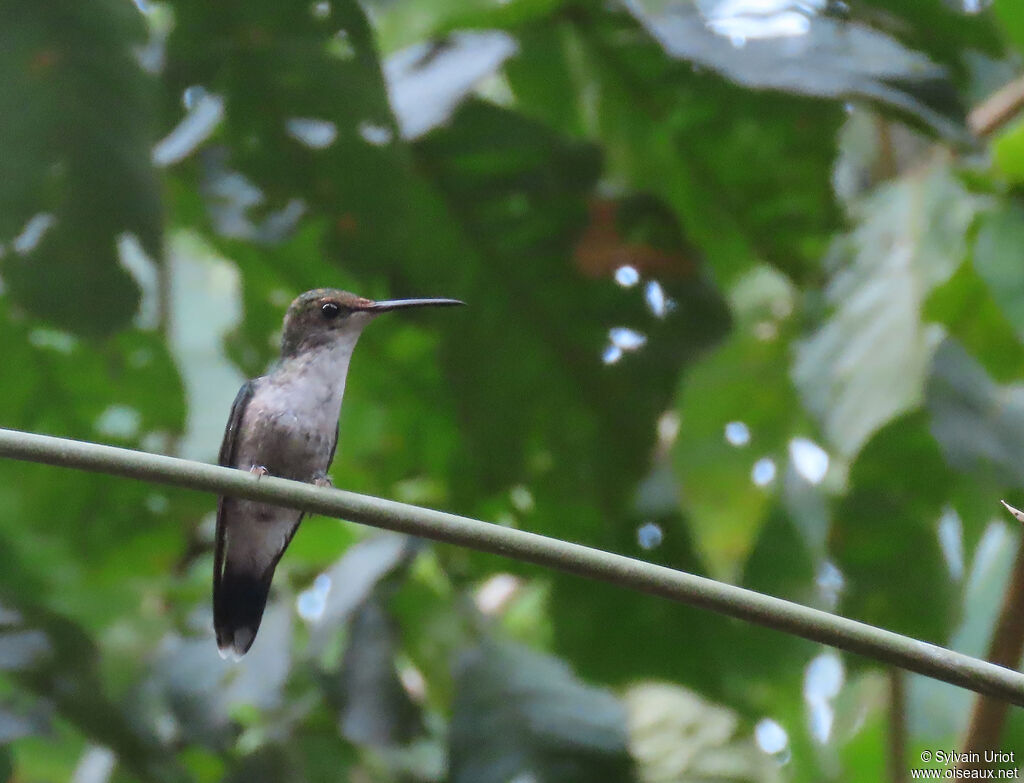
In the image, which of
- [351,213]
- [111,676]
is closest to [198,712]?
[111,676]

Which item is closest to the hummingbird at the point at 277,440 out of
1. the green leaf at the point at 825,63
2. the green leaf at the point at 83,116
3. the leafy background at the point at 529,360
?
the leafy background at the point at 529,360

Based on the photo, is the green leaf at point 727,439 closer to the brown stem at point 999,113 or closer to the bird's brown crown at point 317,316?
the brown stem at point 999,113

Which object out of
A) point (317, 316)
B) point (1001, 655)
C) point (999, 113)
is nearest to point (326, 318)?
point (317, 316)

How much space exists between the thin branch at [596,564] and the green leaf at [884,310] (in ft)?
5.30

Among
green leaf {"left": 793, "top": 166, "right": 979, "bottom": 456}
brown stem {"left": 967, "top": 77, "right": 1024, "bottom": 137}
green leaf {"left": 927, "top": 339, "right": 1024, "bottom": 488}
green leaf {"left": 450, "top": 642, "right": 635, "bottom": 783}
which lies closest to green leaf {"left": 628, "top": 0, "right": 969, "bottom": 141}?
green leaf {"left": 793, "top": 166, "right": 979, "bottom": 456}

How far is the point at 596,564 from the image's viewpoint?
1.21 meters

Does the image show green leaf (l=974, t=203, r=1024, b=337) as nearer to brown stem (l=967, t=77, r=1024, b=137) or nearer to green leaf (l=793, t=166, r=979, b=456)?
green leaf (l=793, t=166, r=979, b=456)

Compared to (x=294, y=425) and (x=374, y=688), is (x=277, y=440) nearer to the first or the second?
(x=294, y=425)

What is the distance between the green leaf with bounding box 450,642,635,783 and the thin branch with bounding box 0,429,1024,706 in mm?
1913

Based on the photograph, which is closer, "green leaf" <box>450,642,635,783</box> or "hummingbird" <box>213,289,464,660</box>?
"hummingbird" <box>213,289,464,660</box>

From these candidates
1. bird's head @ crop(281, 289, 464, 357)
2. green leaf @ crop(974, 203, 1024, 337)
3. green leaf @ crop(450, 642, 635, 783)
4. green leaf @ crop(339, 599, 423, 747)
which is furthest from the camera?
green leaf @ crop(339, 599, 423, 747)

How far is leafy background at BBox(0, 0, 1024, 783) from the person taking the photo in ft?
9.33

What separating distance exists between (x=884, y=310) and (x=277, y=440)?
1532 mm

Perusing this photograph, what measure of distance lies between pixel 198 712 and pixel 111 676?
1.22 ft
